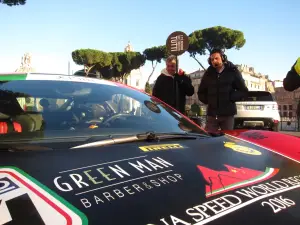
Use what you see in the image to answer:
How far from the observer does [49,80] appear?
2328 mm

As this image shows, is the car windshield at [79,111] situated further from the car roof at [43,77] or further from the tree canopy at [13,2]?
the tree canopy at [13,2]

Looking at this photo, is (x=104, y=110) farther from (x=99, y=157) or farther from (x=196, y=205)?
(x=196, y=205)

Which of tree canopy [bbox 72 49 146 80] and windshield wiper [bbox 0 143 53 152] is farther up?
tree canopy [bbox 72 49 146 80]

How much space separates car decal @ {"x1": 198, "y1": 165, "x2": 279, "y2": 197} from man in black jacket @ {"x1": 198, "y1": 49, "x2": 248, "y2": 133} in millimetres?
2629

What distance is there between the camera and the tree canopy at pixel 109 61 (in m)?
51.8

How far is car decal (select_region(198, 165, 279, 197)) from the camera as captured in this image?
1.36 m

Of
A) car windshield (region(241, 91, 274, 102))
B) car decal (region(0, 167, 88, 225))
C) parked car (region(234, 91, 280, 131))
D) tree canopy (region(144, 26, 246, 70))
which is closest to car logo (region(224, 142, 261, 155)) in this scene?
car decal (region(0, 167, 88, 225))

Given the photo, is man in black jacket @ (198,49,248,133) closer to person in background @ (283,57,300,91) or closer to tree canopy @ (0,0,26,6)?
person in background @ (283,57,300,91)

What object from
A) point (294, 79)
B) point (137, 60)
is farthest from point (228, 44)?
point (294, 79)

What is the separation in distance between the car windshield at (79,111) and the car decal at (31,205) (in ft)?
1.72

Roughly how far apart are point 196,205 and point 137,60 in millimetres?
55454

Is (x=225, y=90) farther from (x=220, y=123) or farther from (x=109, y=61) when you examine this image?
(x=109, y=61)

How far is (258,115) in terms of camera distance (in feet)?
30.3

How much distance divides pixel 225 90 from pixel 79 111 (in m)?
2.49
